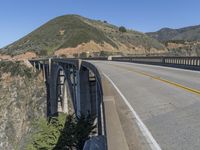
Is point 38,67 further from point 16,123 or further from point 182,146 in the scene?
point 182,146

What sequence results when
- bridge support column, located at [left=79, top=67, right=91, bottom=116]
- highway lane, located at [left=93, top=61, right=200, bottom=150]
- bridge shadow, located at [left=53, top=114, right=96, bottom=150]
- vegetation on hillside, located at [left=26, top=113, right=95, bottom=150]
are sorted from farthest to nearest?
bridge support column, located at [left=79, top=67, right=91, bottom=116], vegetation on hillside, located at [left=26, top=113, right=95, bottom=150], bridge shadow, located at [left=53, top=114, right=96, bottom=150], highway lane, located at [left=93, top=61, right=200, bottom=150]

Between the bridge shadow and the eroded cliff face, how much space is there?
1201 inches

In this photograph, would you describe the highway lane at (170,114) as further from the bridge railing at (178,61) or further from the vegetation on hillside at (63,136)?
the bridge railing at (178,61)

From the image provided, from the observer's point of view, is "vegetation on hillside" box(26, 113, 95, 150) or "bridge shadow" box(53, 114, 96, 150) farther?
"vegetation on hillside" box(26, 113, 95, 150)

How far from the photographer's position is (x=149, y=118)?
10.3 meters

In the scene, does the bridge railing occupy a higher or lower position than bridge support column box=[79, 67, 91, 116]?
higher

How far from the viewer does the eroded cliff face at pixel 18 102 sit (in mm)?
61844

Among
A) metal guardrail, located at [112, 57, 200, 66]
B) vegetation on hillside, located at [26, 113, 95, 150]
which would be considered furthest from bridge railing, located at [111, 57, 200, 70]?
vegetation on hillside, located at [26, 113, 95, 150]

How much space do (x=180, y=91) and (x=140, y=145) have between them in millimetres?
→ 8089

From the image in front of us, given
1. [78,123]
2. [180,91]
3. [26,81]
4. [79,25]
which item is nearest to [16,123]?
[26,81]

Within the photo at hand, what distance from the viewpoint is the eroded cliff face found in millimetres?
61844

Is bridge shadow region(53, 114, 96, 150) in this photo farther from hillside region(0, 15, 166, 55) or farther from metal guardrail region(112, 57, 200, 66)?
hillside region(0, 15, 166, 55)

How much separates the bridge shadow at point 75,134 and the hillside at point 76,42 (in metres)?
101

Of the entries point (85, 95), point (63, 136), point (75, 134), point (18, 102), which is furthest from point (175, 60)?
point (18, 102)
